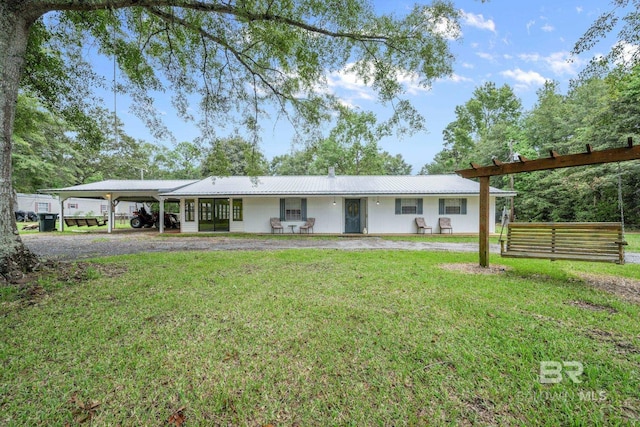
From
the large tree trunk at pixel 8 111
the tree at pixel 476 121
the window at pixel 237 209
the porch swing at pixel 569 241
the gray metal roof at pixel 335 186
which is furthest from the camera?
the tree at pixel 476 121

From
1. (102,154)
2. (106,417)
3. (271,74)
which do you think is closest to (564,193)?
(271,74)

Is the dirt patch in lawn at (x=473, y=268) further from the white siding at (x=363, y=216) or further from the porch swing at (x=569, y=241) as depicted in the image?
the white siding at (x=363, y=216)

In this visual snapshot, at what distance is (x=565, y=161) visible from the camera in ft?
14.7

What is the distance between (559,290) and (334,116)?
6888mm

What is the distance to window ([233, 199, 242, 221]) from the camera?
14547 mm

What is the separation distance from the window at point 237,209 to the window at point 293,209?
7.53 feet

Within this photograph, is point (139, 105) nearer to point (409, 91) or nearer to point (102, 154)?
point (409, 91)

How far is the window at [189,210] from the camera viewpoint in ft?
47.9

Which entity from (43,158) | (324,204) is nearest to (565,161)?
(324,204)

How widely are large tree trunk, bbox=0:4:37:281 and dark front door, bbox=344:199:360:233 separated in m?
11.7

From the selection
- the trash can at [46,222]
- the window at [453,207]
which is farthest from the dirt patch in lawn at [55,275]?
the window at [453,207]

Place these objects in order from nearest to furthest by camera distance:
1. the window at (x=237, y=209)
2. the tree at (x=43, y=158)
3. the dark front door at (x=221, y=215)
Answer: the window at (x=237, y=209)
the dark front door at (x=221, y=215)
the tree at (x=43, y=158)

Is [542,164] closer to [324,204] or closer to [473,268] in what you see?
[473,268]

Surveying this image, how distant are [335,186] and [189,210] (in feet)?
26.7
